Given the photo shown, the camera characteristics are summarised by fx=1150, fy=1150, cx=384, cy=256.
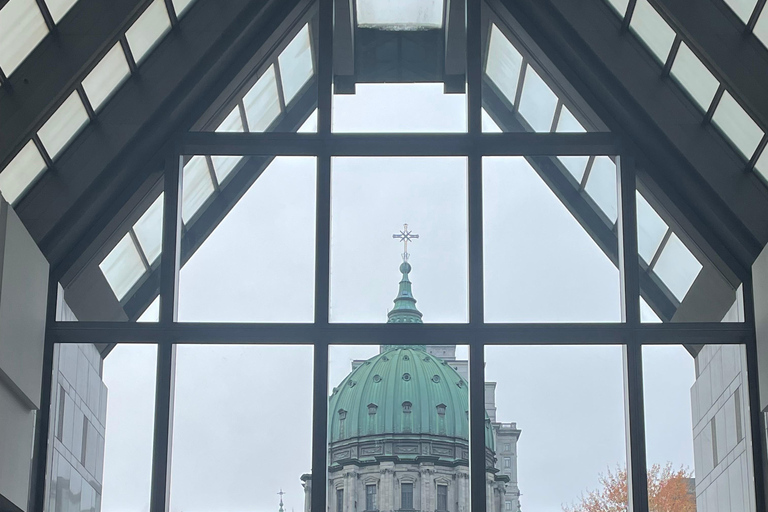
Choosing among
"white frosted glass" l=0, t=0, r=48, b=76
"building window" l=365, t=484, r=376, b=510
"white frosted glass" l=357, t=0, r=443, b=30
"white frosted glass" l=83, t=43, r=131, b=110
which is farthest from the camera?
"white frosted glass" l=357, t=0, r=443, b=30

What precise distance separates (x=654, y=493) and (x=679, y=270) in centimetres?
235

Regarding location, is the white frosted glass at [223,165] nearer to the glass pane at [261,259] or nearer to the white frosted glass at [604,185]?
the glass pane at [261,259]

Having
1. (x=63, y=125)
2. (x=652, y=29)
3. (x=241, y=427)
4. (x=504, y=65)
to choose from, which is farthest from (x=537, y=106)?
(x=63, y=125)

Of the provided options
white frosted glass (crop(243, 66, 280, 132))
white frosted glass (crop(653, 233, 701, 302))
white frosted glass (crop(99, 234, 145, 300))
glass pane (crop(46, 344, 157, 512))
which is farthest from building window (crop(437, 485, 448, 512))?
white frosted glass (crop(243, 66, 280, 132))

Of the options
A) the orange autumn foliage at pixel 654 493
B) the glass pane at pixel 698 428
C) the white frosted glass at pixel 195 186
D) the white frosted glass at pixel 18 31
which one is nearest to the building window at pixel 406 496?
the orange autumn foliage at pixel 654 493

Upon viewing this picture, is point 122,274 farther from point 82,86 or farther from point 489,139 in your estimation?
point 489,139

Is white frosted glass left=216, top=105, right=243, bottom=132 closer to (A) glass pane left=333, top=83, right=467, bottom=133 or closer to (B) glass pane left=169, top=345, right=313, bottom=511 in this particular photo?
(A) glass pane left=333, top=83, right=467, bottom=133

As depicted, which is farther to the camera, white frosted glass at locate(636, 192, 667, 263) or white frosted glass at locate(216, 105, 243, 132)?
white frosted glass at locate(216, 105, 243, 132)

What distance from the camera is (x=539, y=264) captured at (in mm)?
12141

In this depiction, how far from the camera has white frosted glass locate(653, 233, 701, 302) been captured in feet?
39.6

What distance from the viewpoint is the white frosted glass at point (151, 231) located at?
12.3 m

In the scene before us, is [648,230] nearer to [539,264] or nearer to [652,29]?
[539,264]

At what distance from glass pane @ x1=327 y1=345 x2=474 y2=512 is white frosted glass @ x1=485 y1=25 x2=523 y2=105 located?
120 inches

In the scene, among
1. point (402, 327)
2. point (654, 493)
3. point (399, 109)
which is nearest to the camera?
point (654, 493)
